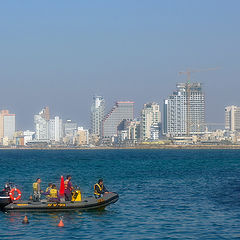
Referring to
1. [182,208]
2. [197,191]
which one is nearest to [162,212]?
[182,208]

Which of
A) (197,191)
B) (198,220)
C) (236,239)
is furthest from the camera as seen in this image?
(197,191)

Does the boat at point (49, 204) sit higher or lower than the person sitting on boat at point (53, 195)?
lower

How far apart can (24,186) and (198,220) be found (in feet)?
87.0

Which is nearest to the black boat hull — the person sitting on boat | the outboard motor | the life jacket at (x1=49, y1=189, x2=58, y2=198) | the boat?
the boat

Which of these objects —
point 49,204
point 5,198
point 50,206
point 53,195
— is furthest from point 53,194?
point 5,198

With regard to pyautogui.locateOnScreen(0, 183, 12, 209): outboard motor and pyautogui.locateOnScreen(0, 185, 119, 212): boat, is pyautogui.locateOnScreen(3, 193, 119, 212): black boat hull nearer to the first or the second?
pyautogui.locateOnScreen(0, 185, 119, 212): boat

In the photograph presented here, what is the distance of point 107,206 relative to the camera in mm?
39812

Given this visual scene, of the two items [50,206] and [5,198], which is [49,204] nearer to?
[50,206]

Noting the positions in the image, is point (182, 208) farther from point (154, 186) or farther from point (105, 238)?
point (154, 186)

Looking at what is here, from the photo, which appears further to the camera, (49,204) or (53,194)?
(53,194)

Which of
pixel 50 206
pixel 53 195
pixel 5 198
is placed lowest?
pixel 50 206

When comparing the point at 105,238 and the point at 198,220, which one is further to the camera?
the point at 198,220

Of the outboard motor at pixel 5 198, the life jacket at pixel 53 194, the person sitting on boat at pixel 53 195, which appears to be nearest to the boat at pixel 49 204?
the outboard motor at pixel 5 198

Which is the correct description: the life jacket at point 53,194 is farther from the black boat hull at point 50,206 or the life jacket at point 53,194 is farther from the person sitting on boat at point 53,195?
the black boat hull at point 50,206
